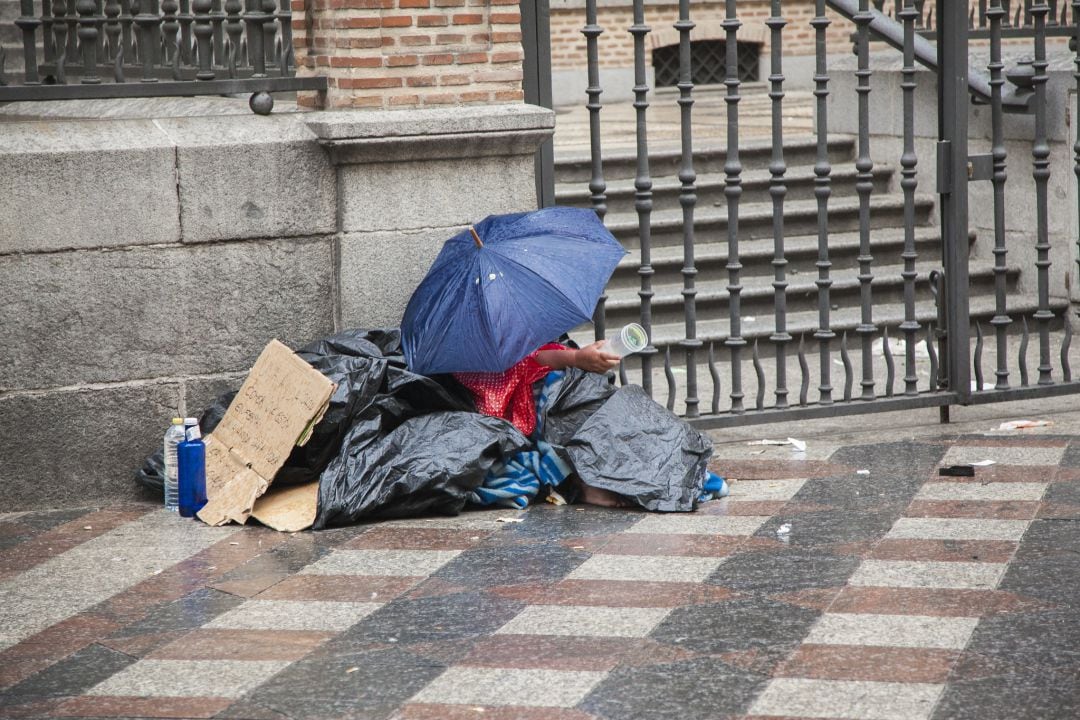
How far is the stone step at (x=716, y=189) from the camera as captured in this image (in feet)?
30.9

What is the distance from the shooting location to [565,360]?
573cm

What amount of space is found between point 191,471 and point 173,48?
1.79 meters

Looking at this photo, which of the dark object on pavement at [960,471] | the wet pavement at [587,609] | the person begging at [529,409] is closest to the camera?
the wet pavement at [587,609]

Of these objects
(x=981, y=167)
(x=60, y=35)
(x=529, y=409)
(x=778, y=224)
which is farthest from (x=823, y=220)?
(x=60, y=35)

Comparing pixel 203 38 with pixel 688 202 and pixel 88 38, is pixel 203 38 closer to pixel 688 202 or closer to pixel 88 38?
pixel 88 38

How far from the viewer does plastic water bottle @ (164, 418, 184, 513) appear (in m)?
5.72

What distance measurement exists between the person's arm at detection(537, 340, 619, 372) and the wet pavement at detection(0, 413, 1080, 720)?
0.58 metres

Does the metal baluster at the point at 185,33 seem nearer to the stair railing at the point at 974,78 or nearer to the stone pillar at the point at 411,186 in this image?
the stone pillar at the point at 411,186

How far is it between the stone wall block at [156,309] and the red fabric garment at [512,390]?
0.79 m

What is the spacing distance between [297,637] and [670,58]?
17109mm

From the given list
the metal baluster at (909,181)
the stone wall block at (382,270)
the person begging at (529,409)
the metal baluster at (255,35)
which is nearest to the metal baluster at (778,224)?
the metal baluster at (909,181)

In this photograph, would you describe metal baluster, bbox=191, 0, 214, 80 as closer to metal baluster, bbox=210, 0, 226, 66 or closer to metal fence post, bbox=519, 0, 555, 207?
metal baluster, bbox=210, 0, 226, 66

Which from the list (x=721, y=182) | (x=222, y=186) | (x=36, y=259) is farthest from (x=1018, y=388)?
(x=36, y=259)

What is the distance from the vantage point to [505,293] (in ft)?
18.0
